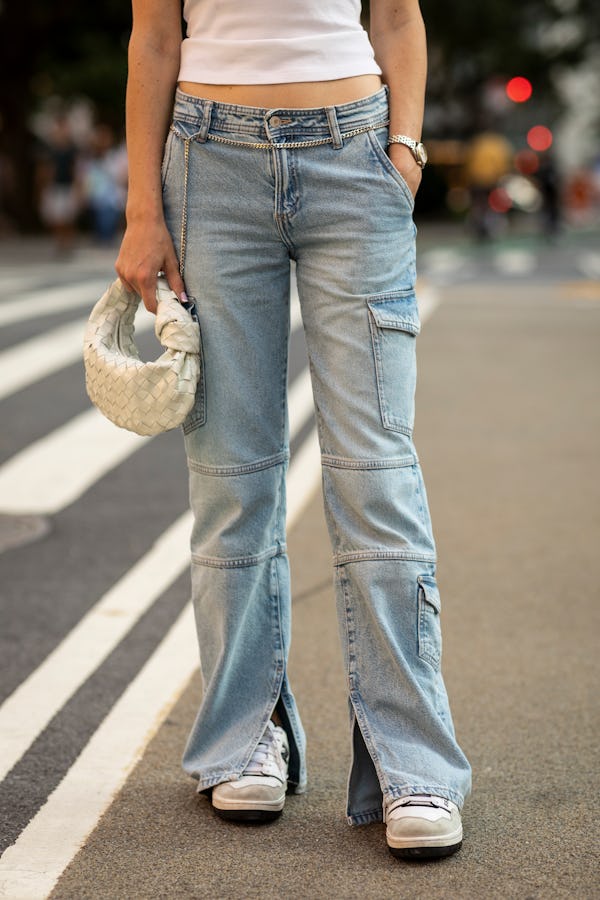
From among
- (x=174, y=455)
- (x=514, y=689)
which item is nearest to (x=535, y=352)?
(x=174, y=455)

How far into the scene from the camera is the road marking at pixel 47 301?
1217 cm

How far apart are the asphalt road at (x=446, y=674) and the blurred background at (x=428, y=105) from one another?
15413 mm

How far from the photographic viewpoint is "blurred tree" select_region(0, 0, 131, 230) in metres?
30.3

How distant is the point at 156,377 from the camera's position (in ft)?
9.21

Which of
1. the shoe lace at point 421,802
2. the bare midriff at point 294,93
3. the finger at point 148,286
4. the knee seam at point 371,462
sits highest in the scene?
the bare midriff at point 294,93

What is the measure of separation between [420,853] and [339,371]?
0.94 m

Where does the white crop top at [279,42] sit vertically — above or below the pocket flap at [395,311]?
above

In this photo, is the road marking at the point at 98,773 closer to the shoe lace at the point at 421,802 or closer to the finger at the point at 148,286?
the shoe lace at the point at 421,802

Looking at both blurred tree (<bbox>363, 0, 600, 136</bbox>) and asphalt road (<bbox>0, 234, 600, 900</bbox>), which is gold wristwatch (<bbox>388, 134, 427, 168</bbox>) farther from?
blurred tree (<bbox>363, 0, 600, 136</bbox>)

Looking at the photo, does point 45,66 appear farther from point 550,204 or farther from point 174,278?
point 174,278

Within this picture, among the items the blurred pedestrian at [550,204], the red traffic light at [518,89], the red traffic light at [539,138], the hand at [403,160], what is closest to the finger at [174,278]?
the hand at [403,160]

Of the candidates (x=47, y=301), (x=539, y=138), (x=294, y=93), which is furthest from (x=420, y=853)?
(x=539, y=138)

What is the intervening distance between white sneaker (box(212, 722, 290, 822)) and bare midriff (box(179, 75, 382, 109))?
4.29ft

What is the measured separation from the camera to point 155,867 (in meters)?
2.73
